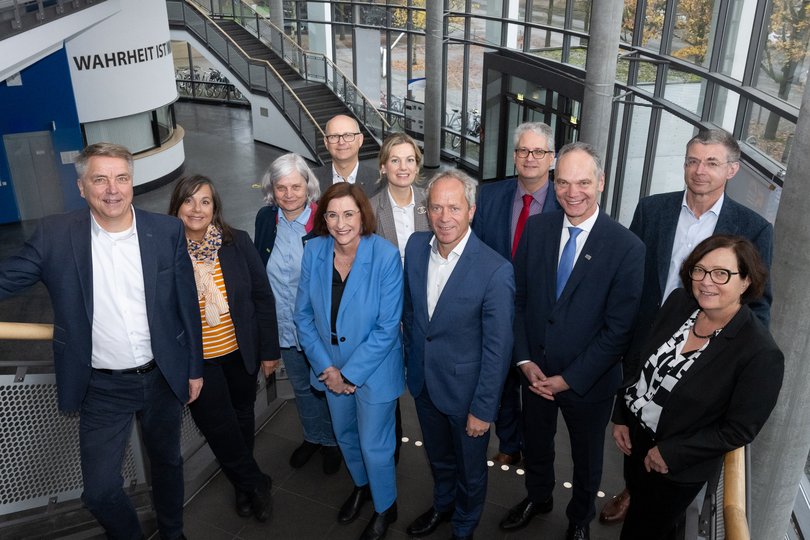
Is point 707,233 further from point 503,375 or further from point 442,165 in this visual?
point 442,165

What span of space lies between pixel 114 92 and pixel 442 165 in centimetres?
710

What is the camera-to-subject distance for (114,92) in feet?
44.3

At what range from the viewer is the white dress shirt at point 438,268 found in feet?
10.8

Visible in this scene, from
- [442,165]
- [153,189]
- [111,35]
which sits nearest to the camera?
[111,35]

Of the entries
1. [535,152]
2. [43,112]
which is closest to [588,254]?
[535,152]

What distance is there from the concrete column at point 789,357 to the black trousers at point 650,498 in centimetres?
74

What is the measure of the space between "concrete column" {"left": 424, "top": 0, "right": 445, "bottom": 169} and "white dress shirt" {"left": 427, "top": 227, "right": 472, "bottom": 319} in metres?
12.2

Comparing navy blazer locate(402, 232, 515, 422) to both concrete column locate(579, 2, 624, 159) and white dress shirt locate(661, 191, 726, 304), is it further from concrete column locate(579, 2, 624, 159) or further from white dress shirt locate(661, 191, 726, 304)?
concrete column locate(579, 2, 624, 159)

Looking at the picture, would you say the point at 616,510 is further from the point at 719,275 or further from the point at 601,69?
the point at 601,69

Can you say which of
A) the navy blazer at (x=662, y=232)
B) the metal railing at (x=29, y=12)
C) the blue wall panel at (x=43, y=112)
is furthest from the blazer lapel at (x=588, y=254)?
the blue wall panel at (x=43, y=112)

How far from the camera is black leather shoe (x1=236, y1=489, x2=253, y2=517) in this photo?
392 centimetres

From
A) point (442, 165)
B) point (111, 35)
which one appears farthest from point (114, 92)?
point (442, 165)

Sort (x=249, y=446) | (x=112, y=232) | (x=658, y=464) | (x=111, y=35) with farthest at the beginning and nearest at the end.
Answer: (x=111, y=35) < (x=249, y=446) < (x=112, y=232) < (x=658, y=464)

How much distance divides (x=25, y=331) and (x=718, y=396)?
3.06 meters
